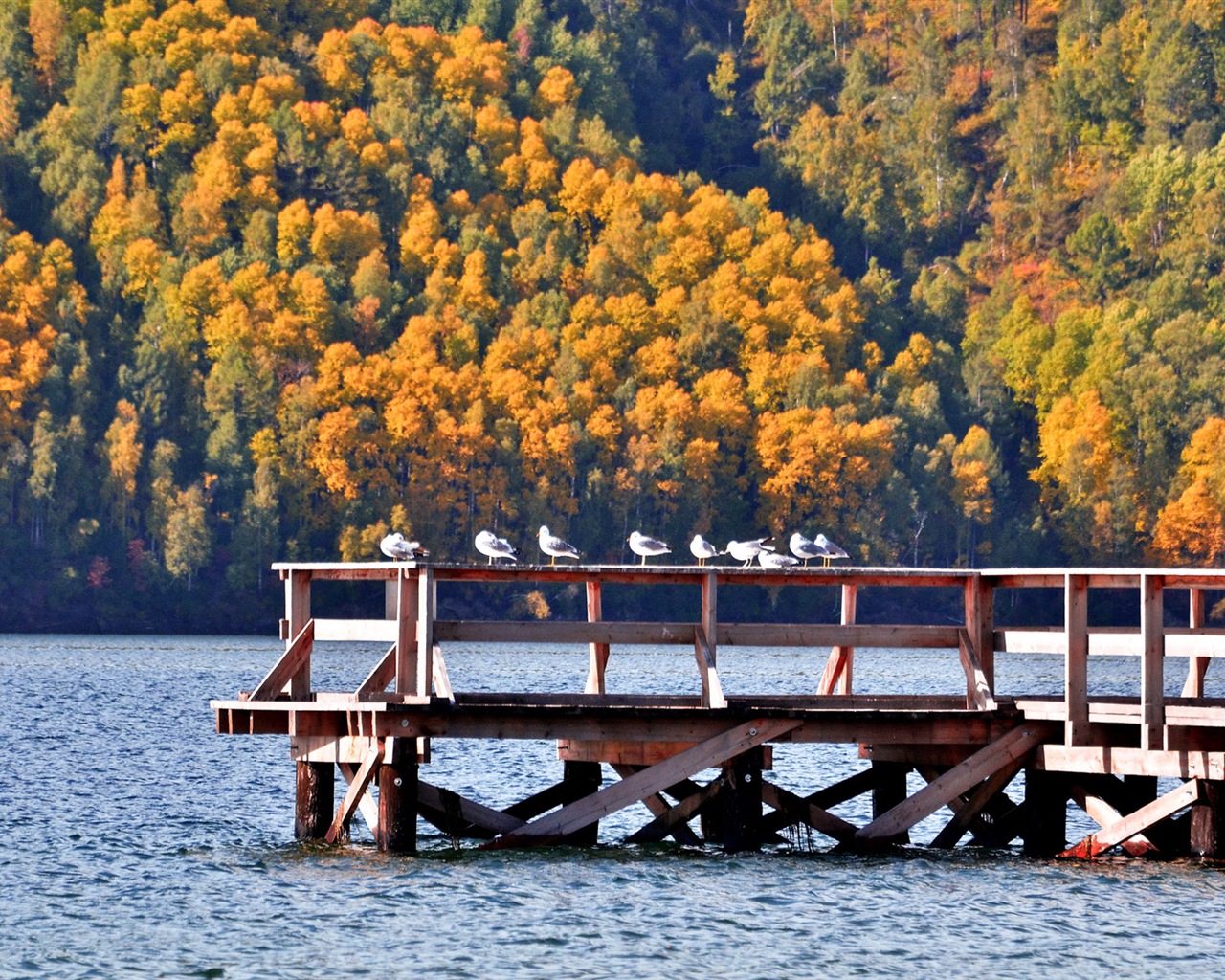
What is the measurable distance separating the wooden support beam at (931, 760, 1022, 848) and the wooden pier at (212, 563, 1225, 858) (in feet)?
0.11

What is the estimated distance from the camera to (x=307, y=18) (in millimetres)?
166500

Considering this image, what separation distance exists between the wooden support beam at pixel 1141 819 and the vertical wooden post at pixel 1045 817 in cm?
40

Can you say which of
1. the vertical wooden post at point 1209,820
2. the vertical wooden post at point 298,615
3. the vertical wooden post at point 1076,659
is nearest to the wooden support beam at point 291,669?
the vertical wooden post at point 298,615

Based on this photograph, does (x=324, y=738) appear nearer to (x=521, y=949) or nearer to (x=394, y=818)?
(x=394, y=818)

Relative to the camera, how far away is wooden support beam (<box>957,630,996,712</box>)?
2727 centimetres

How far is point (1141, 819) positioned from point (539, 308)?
117 metres

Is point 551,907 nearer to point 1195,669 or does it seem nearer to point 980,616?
point 980,616

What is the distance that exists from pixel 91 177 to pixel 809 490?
150 ft

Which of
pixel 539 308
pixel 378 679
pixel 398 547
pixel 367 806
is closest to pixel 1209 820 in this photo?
pixel 378 679

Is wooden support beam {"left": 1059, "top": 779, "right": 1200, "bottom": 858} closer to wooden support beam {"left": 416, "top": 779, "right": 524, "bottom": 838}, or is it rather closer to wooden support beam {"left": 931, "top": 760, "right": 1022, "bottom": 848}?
wooden support beam {"left": 931, "top": 760, "right": 1022, "bottom": 848}

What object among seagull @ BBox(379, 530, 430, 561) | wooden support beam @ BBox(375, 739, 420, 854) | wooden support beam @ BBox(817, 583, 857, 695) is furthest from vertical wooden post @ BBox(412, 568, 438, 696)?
seagull @ BBox(379, 530, 430, 561)

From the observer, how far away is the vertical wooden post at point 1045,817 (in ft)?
91.0

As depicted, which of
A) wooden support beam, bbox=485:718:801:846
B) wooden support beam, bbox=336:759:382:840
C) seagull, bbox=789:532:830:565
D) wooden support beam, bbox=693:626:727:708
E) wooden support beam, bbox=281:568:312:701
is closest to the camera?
wooden support beam, bbox=485:718:801:846

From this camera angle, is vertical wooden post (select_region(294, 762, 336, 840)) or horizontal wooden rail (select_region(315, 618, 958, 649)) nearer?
horizontal wooden rail (select_region(315, 618, 958, 649))
